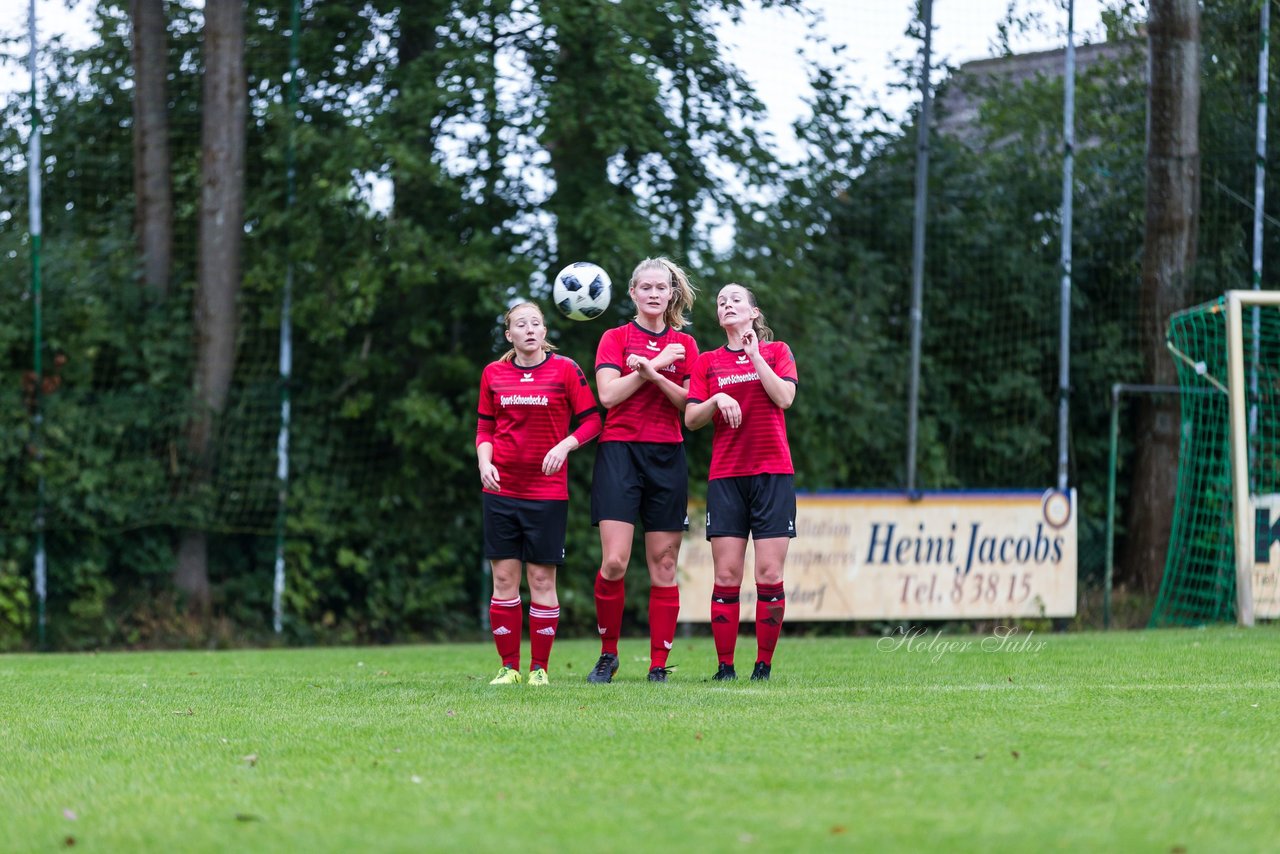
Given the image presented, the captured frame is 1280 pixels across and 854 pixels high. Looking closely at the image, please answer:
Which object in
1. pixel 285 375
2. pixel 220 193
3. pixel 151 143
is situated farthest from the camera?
pixel 151 143

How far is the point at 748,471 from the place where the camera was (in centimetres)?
665

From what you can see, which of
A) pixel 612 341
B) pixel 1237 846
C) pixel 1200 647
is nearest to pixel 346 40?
pixel 612 341

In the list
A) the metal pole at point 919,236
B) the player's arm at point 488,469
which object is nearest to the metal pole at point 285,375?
the metal pole at point 919,236

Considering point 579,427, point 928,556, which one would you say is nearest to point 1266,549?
point 928,556

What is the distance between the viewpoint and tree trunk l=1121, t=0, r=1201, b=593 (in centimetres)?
1388

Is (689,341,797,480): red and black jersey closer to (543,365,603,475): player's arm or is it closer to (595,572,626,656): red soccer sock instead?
(543,365,603,475): player's arm

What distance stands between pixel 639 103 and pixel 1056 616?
5.59 metres

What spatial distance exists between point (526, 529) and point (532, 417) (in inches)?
19.9

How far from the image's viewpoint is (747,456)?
6668 millimetres

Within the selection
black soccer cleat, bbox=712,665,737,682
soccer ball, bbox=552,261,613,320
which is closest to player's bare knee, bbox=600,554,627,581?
black soccer cleat, bbox=712,665,737,682

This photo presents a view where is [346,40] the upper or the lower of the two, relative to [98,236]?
upper

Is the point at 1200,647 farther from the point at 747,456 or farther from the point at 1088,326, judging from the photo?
the point at 1088,326

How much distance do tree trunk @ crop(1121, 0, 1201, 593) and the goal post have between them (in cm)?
74

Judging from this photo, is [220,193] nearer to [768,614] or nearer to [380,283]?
[380,283]
